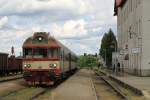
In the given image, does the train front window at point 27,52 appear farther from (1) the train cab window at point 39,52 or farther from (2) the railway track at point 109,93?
(2) the railway track at point 109,93

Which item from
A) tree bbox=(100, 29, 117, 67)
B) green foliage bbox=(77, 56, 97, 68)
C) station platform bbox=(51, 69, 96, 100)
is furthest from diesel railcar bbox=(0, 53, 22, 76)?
green foliage bbox=(77, 56, 97, 68)

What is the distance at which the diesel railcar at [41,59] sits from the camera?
108 ft

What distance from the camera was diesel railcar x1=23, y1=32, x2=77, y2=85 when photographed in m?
32.8

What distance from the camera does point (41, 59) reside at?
3281 cm

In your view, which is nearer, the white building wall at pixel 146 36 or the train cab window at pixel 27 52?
the train cab window at pixel 27 52

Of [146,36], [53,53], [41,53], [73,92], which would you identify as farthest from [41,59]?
[146,36]

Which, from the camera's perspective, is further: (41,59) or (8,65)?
(8,65)

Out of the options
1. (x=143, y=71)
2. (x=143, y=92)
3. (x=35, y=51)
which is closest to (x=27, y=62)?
(x=35, y=51)

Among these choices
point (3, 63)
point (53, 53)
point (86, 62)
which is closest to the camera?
point (53, 53)

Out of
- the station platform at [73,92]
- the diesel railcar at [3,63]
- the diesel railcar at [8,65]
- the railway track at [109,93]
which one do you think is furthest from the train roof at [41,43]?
the diesel railcar at [3,63]

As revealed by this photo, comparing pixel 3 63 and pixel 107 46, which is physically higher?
pixel 107 46

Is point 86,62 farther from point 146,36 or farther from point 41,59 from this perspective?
point 41,59

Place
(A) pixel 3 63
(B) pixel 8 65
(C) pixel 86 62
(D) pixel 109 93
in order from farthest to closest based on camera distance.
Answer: (C) pixel 86 62 → (B) pixel 8 65 → (A) pixel 3 63 → (D) pixel 109 93

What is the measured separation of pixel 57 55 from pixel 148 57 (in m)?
22.0
